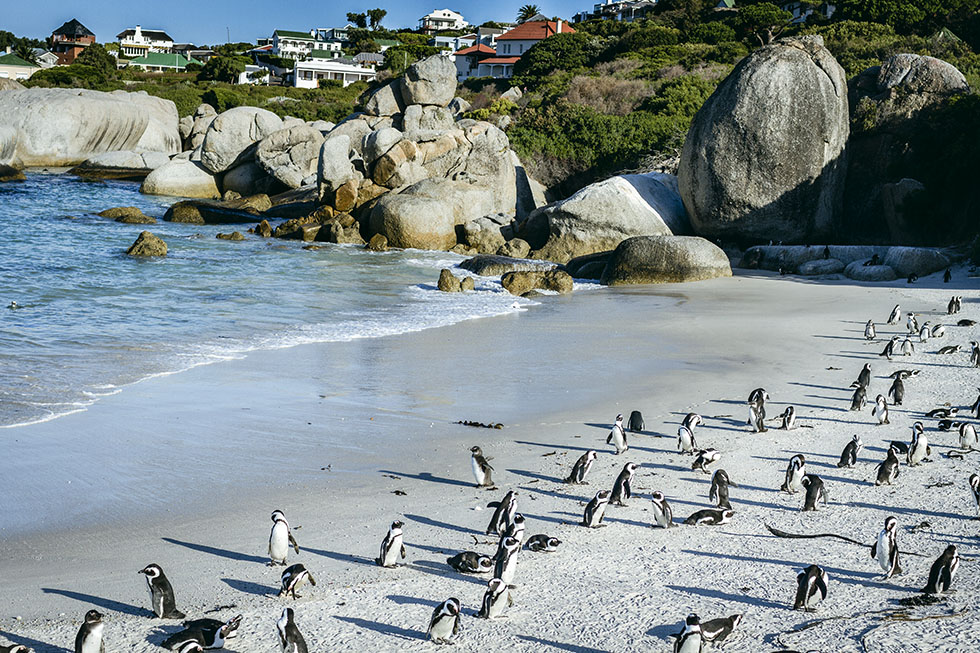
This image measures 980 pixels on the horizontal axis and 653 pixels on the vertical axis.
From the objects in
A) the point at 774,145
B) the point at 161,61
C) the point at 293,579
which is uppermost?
the point at 161,61

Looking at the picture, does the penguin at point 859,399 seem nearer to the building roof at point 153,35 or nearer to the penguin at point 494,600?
the penguin at point 494,600

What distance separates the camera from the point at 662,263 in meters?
23.4

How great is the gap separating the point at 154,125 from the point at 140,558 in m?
54.8

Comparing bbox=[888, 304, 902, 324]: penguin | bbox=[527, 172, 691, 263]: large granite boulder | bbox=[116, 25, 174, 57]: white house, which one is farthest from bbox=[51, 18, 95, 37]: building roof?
bbox=[888, 304, 902, 324]: penguin

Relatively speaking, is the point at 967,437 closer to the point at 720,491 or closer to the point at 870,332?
the point at 720,491

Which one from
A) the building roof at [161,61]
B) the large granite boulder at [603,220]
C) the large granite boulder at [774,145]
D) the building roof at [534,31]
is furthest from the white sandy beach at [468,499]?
the building roof at [161,61]

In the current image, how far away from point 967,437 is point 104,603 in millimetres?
8154

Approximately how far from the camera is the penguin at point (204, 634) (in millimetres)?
5535

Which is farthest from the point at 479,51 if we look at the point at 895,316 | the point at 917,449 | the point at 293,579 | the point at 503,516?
the point at 293,579

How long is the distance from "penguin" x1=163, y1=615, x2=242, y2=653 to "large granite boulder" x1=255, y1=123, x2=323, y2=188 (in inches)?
1488

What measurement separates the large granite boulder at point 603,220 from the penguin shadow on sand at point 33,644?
74.0 feet

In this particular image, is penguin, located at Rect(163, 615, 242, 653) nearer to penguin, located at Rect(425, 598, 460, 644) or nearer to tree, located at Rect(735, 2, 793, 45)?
penguin, located at Rect(425, 598, 460, 644)

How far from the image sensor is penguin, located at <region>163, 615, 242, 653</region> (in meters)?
5.54

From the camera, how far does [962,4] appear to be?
49.8m
